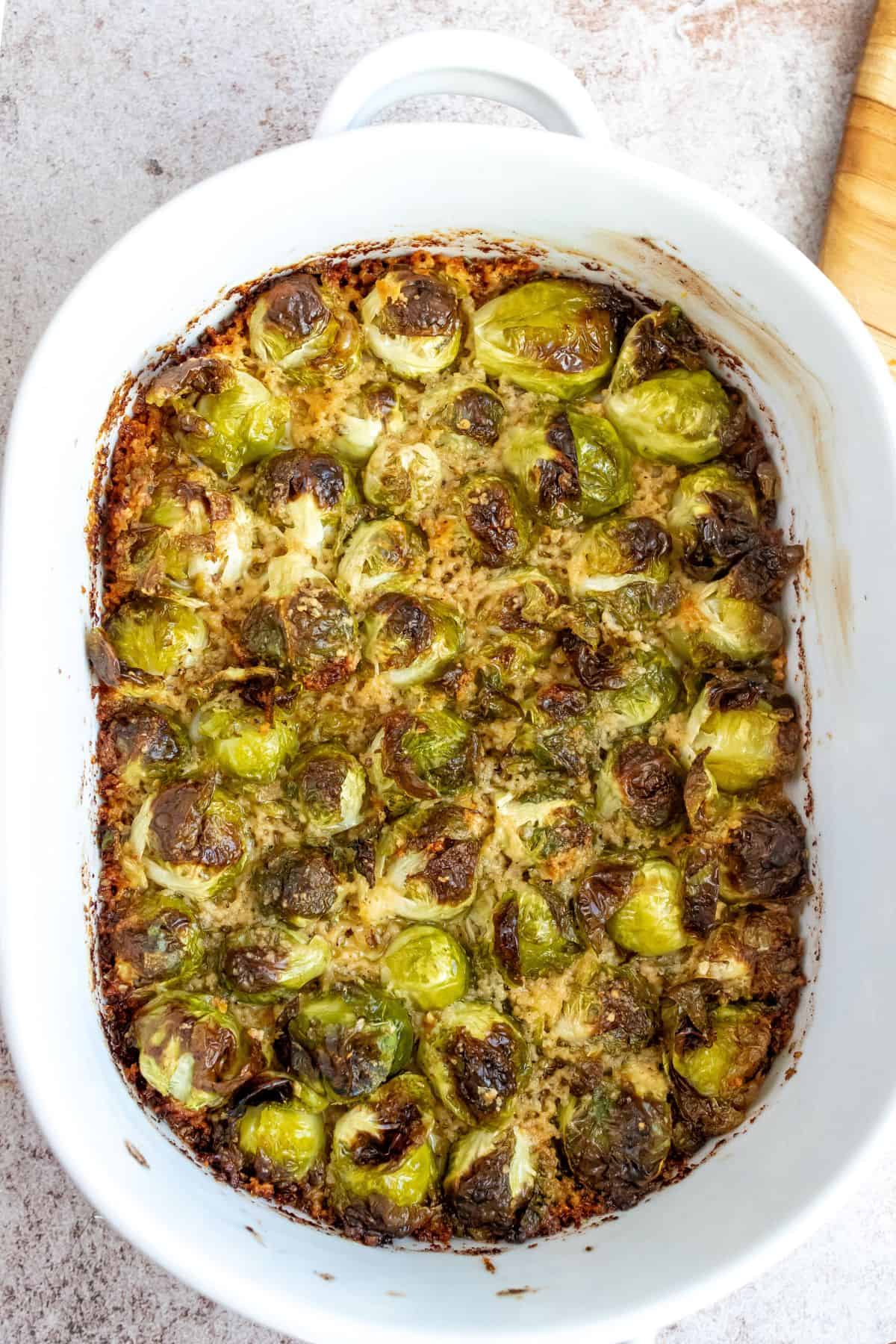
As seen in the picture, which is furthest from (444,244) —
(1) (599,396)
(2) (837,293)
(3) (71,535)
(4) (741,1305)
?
(4) (741,1305)

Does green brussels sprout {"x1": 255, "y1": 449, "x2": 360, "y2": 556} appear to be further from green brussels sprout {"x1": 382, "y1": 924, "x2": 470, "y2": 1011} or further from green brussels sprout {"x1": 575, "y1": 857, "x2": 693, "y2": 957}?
green brussels sprout {"x1": 575, "y1": 857, "x2": 693, "y2": 957}

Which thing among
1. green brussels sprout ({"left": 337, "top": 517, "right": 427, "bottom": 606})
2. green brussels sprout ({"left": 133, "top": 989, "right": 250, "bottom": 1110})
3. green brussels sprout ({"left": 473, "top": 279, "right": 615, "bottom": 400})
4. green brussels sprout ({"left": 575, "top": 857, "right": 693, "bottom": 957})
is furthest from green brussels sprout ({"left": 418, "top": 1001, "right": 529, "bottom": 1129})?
green brussels sprout ({"left": 473, "top": 279, "right": 615, "bottom": 400})

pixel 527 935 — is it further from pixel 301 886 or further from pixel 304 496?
pixel 304 496

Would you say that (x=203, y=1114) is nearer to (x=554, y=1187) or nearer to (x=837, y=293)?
(x=554, y=1187)

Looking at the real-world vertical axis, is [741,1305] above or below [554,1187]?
below

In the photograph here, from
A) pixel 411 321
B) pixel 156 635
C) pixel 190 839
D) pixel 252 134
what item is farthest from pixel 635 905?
pixel 252 134

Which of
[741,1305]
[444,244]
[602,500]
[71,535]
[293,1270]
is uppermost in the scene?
[444,244]
